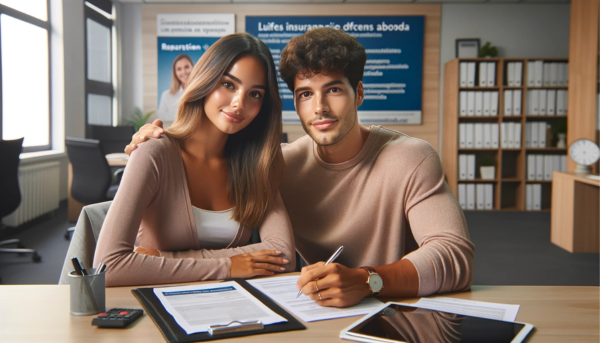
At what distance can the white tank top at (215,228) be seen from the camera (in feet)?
4.75

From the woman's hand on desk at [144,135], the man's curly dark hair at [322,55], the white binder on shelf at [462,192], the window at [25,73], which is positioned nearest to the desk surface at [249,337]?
the woman's hand on desk at [144,135]

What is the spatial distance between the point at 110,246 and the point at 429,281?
0.76 meters

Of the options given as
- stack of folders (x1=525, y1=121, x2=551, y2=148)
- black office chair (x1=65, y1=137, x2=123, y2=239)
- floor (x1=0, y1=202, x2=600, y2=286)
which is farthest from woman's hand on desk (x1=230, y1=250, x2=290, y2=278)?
stack of folders (x1=525, y1=121, x2=551, y2=148)

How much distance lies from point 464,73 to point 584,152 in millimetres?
2397

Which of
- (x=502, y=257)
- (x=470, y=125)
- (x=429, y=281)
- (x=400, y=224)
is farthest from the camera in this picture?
(x=470, y=125)

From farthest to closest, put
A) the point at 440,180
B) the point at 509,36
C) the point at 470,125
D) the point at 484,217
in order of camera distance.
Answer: the point at 509,36, the point at 470,125, the point at 484,217, the point at 440,180

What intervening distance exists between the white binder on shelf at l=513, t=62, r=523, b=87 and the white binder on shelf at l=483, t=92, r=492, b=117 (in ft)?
1.22

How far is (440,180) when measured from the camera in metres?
1.38

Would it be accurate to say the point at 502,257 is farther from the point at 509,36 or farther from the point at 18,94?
the point at 18,94

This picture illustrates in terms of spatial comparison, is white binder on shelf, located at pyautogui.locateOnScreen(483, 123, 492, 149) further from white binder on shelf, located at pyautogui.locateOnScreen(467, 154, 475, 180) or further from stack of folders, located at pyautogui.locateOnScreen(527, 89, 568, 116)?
stack of folders, located at pyautogui.locateOnScreen(527, 89, 568, 116)

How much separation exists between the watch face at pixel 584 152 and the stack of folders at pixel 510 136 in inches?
81.3

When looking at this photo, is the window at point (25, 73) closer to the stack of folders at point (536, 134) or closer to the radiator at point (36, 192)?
the radiator at point (36, 192)

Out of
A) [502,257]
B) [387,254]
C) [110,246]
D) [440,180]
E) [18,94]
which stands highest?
[18,94]

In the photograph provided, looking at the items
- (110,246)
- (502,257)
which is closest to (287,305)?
(110,246)
